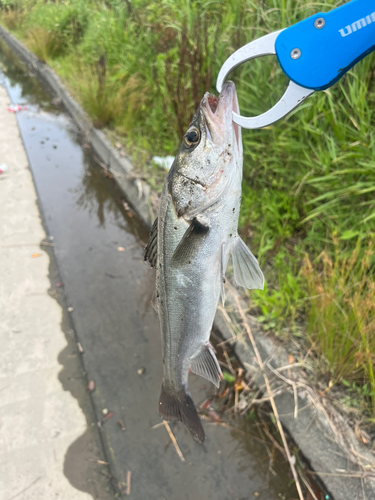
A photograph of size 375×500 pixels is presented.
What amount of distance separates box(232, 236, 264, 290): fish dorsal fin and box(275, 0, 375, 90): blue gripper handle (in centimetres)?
57

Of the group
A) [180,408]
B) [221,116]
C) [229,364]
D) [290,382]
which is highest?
[221,116]

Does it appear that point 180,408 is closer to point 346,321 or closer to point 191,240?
point 191,240

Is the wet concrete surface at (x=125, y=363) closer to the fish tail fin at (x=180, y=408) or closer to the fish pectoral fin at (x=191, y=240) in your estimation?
the fish tail fin at (x=180, y=408)

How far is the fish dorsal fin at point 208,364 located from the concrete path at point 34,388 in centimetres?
134

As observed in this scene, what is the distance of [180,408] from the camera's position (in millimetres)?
1527

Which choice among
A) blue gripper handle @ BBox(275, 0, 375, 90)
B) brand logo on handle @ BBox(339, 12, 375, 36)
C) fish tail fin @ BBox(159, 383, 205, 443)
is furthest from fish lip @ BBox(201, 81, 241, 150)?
fish tail fin @ BBox(159, 383, 205, 443)

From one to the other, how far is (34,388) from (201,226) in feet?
7.02

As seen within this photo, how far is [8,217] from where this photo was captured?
3902 mm

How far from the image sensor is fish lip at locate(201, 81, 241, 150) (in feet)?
3.50

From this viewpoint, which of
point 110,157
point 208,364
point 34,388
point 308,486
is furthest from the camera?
point 110,157

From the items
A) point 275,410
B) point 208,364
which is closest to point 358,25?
point 208,364

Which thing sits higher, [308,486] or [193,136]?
[193,136]

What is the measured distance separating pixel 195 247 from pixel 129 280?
7.89 feet

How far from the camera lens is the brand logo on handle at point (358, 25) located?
3.01ft
